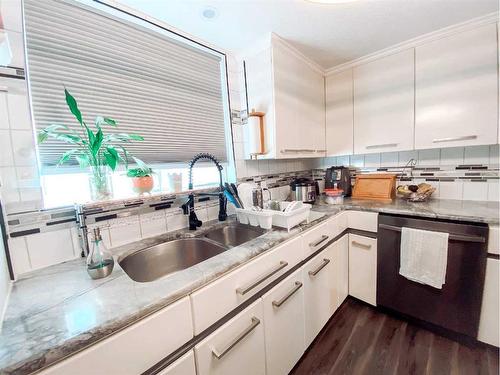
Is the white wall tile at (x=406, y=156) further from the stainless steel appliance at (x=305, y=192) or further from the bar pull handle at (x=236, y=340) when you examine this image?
the bar pull handle at (x=236, y=340)

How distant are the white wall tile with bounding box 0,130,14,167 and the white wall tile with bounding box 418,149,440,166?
2614 millimetres

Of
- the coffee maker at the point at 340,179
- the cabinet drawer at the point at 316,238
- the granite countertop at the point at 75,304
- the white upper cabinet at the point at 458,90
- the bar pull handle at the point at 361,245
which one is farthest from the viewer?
the coffee maker at the point at 340,179

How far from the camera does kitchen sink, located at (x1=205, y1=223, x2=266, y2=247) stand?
52.9 inches

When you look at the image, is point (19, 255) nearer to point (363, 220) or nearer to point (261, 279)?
point (261, 279)

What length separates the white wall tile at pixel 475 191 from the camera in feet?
5.30

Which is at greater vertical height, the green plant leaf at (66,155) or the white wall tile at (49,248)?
the green plant leaf at (66,155)

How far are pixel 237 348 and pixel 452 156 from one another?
6.80 feet

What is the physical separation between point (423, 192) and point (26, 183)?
7.88ft

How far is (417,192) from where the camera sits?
5.56ft

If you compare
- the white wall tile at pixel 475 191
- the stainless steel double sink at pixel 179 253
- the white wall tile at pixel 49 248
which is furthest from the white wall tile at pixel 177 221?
the white wall tile at pixel 475 191

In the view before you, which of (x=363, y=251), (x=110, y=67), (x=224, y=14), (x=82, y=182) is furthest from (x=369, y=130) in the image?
(x=82, y=182)

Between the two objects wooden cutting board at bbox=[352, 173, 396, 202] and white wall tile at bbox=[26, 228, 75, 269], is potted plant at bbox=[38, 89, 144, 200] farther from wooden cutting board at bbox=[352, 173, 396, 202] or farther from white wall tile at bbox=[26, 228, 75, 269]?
wooden cutting board at bbox=[352, 173, 396, 202]

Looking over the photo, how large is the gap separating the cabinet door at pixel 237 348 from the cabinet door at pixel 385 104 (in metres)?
1.62

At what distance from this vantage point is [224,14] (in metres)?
1.23
